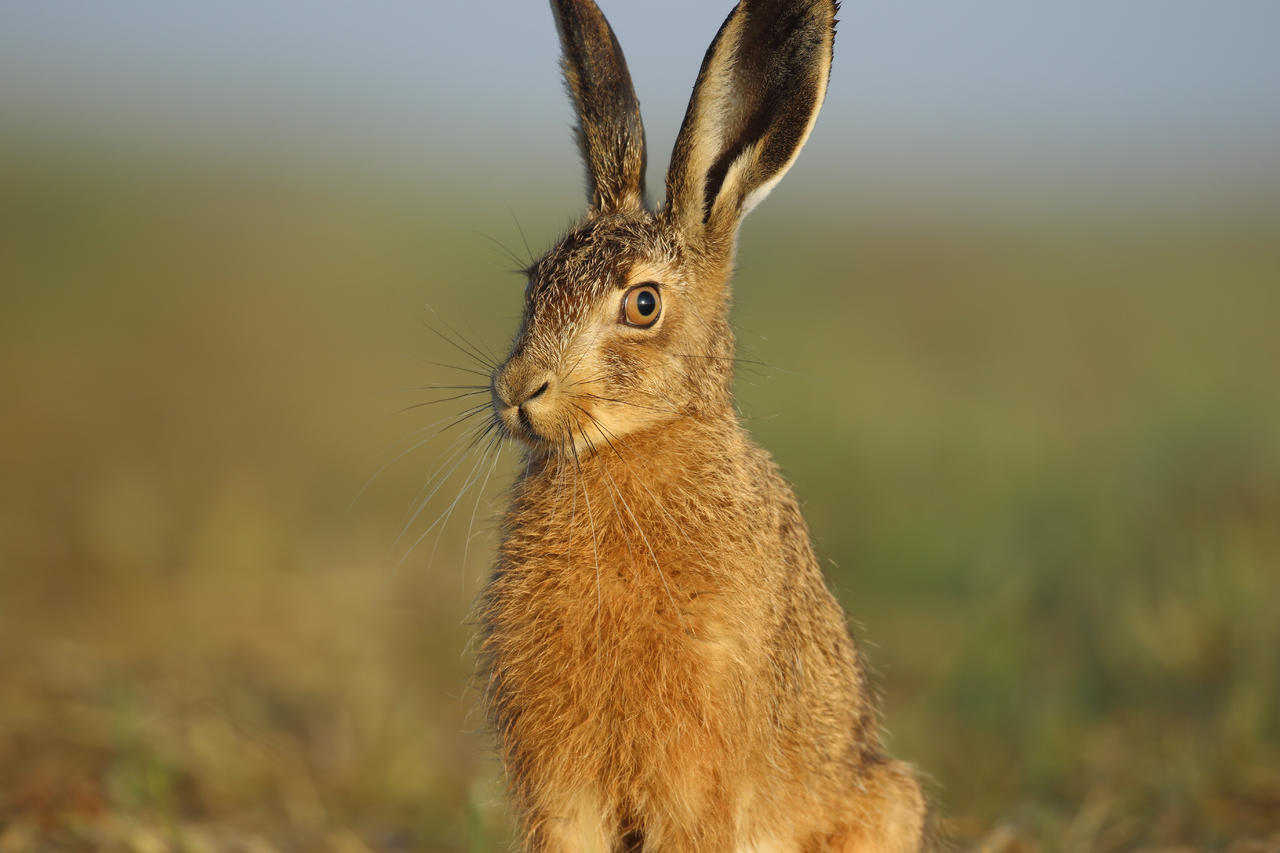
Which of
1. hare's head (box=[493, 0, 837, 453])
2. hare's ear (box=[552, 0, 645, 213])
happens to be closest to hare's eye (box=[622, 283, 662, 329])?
hare's head (box=[493, 0, 837, 453])

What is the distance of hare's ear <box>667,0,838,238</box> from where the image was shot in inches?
132

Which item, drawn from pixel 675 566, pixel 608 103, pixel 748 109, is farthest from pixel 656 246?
pixel 675 566

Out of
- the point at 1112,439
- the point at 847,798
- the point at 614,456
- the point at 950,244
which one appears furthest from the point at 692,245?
the point at 950,244

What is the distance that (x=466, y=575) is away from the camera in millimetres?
7688

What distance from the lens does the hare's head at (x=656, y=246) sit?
3.19m

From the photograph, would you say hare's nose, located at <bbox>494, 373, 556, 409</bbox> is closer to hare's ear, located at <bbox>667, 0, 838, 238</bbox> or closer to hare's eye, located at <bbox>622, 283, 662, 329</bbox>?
hare's eye, located at <bbox>622, 283, 662, 329</bbox>

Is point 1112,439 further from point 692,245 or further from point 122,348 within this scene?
point 122,348

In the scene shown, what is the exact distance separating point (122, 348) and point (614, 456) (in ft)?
38.4

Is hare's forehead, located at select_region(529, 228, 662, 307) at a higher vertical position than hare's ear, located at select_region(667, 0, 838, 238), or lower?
lower

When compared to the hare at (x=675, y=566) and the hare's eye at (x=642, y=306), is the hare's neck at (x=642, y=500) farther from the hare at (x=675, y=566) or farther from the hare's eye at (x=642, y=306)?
the hare's eye at (x=642, y=306)

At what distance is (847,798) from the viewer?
11.3 feet

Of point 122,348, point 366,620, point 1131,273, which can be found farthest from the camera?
point 1131,273

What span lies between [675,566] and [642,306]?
2.39 feet

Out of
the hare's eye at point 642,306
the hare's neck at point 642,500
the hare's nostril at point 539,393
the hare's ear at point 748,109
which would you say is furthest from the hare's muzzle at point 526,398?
the hare's ear at point 748,109
